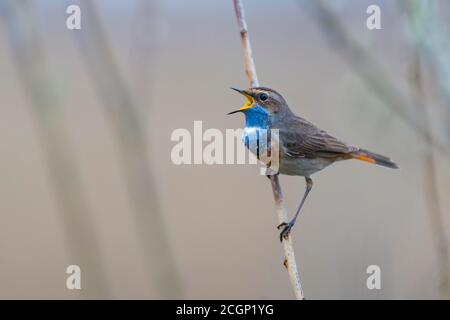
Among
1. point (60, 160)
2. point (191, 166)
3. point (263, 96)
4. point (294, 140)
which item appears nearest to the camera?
point (60, 160)

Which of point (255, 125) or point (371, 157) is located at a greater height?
point (255, 125)

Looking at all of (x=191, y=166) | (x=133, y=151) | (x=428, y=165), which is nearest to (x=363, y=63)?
(x=428, y=165)

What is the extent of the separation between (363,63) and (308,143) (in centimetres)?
160

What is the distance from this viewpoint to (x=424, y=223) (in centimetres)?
515

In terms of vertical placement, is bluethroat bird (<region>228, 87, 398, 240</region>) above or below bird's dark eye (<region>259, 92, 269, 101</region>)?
below

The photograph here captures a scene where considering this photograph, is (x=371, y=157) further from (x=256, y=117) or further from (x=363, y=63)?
(x=363, y=63)

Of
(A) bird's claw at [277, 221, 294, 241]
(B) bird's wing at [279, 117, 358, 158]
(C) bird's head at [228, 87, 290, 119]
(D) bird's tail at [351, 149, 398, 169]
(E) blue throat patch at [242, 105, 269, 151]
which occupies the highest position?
(C) bird's head at [228, 87, 290, 119]

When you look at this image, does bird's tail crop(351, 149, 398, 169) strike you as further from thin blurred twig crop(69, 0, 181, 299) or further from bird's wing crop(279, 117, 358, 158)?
thin blurred twig crop(69, 0, 181, 299)

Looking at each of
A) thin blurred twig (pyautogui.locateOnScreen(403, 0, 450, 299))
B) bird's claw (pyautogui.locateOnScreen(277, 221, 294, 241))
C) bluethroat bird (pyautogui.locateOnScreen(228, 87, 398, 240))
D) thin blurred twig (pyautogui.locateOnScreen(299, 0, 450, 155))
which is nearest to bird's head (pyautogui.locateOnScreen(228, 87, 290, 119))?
bluethroat bird (pyautogui.locateOnScreen(228, 87, 398, 240))

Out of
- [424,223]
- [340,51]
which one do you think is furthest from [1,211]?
[340,51]

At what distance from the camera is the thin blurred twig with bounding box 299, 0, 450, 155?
2.99 m

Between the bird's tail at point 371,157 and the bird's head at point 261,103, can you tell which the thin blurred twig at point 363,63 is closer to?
the bird's head at point 261,103

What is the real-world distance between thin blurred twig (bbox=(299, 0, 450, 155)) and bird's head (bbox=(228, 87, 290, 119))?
1.21 metres

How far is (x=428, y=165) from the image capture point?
3.24m
